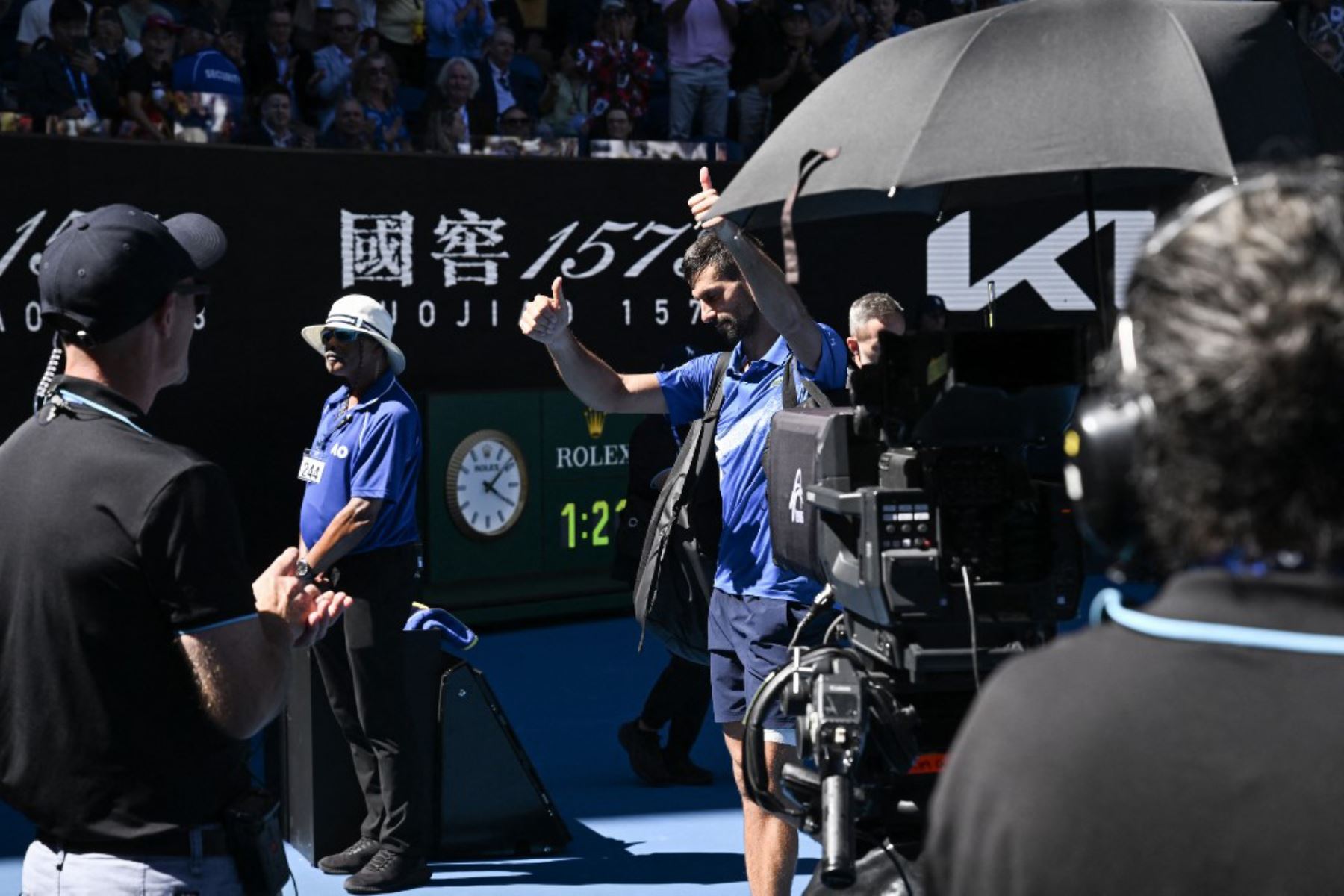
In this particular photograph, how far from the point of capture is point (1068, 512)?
3.38 meters

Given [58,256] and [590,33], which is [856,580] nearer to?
[58,256]

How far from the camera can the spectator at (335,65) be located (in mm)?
11664

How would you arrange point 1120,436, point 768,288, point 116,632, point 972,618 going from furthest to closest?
point 768,288 < point 972,618 < point 116,632 < point 1120,436

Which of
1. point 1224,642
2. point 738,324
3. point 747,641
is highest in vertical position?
point 738,324

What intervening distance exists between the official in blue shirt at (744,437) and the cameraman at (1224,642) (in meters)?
2.98

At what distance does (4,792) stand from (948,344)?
181 centimetres

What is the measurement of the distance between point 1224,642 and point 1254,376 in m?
0.21

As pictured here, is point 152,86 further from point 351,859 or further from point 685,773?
point 351,859

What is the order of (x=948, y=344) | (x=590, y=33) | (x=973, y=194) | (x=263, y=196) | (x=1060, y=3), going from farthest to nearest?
(x=590, y=33) → (x=263, y=196) → (x=973, y=194) → (x=1060, y=3) → (x=948, y=344)

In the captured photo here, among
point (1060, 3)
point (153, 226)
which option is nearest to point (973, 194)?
point (1060, 3)

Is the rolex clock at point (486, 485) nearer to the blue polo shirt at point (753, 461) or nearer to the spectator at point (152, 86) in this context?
the spectator at point (152, 86)

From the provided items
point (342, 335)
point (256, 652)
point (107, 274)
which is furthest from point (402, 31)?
point (256, 652)

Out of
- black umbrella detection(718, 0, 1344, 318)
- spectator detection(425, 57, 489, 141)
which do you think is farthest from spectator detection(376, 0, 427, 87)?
black umbrella detection(718, 0, 1344, 318)

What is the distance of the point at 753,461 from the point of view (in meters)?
4.70
